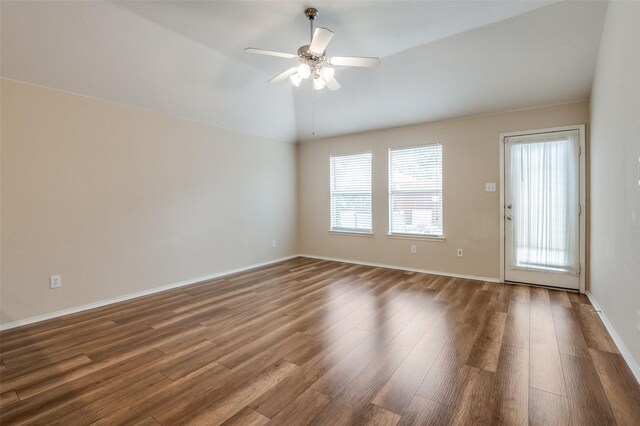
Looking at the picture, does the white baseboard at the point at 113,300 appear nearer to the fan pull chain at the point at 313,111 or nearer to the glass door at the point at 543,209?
the fan pull chain at the point at 313,111

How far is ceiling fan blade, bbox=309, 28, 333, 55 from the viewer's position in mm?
2330

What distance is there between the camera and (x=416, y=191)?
508 cm

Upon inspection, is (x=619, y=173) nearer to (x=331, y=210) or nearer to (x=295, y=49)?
(x=295, y=49)

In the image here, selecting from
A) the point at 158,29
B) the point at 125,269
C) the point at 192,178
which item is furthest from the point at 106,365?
the point at 158,29

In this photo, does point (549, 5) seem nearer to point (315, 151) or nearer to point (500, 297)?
point (500, 297)

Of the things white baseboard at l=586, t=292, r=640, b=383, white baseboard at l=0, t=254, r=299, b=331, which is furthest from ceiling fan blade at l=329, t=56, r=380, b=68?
white baseboard at l=0, t=254, r=299, b=331

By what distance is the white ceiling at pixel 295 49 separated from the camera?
9.14 ft

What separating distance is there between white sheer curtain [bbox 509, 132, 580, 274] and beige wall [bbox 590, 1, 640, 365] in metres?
0.55

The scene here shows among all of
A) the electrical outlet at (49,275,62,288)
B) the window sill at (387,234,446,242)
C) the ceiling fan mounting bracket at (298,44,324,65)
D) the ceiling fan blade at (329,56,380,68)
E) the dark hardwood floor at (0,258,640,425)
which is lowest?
the dark hardwood floor at (0,258,640,425)

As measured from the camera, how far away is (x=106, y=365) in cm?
225

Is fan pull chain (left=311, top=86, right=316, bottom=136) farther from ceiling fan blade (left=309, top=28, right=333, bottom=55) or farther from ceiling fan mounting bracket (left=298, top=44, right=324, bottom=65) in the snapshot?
ceiling fan blade (left=309, top=28, right=333, bottom=55)

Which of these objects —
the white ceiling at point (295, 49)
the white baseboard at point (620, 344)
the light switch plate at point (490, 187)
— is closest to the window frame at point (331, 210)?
the white ceiling at point (295, 49)

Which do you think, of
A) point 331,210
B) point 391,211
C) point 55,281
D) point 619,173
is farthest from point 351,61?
point 55,281

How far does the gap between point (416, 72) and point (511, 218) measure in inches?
97.3
